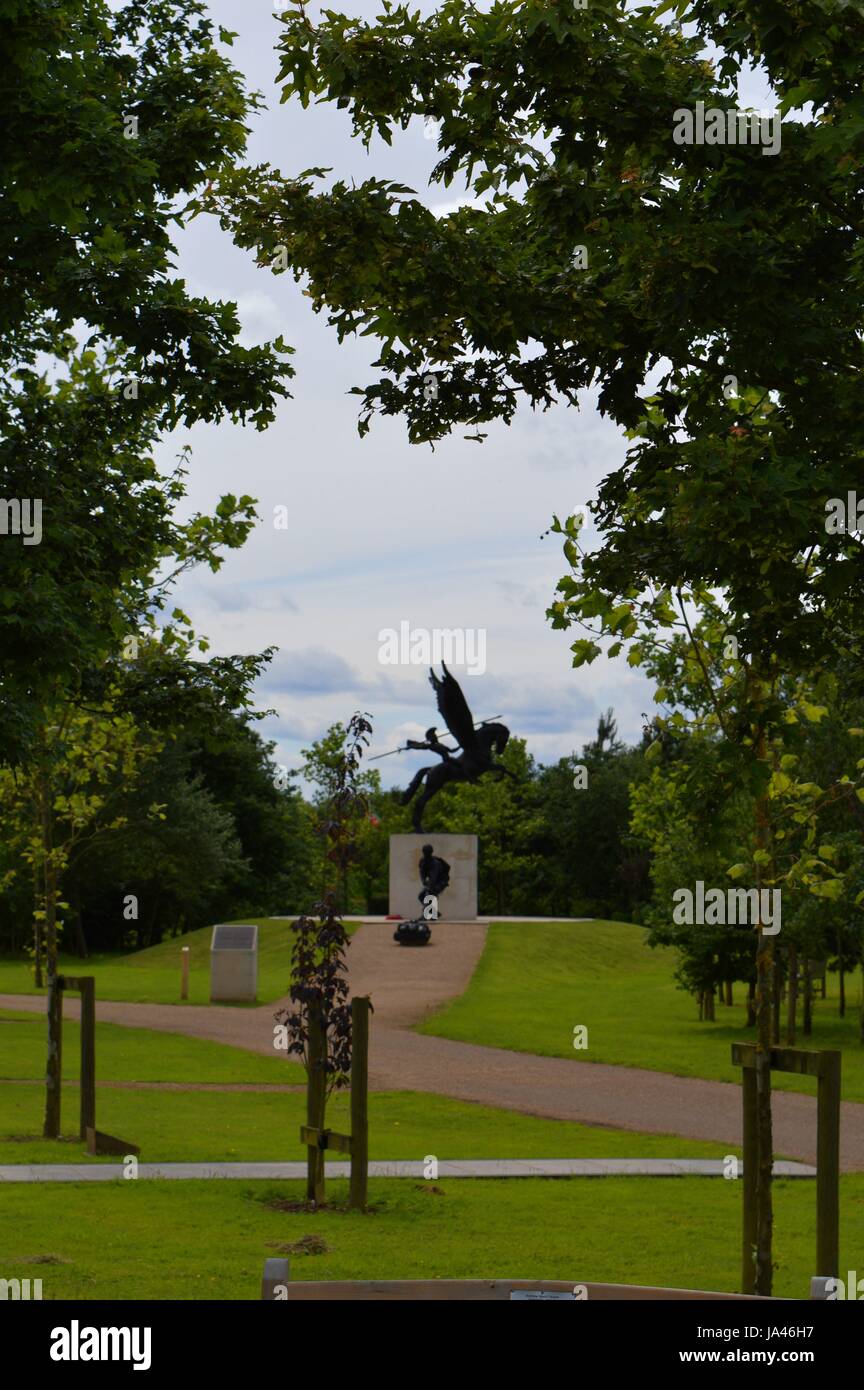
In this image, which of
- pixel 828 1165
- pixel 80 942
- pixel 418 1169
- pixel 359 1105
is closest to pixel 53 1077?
pixel 418 1169

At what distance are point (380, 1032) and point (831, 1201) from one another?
2174 centimetres

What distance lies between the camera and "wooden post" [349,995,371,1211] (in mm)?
12469

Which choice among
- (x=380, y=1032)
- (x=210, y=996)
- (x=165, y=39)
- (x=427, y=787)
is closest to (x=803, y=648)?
(x=165, y=39)

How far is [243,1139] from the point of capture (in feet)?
54.7

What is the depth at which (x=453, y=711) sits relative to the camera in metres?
50.0

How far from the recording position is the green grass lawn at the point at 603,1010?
88.2 feet

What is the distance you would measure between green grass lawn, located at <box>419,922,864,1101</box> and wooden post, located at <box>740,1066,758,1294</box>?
1411 cm

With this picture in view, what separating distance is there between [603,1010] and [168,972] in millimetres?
16751

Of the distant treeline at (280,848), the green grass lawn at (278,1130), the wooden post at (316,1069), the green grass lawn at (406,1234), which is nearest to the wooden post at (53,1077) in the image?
the green grass lawn at (278,1130)

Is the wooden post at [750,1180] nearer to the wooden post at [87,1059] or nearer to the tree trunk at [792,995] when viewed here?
the wooden post at [87,1059]

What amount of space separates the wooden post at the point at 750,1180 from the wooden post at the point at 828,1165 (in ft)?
1.14

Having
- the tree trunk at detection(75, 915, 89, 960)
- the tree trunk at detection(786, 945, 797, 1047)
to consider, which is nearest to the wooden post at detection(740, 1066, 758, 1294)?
the tree trunk at detection(786, 945, 797, 1047)

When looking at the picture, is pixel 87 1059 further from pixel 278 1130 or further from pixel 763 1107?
pixel 763 1107

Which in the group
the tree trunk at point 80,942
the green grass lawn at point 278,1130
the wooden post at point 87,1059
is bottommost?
the tree trunk at point 80,942
